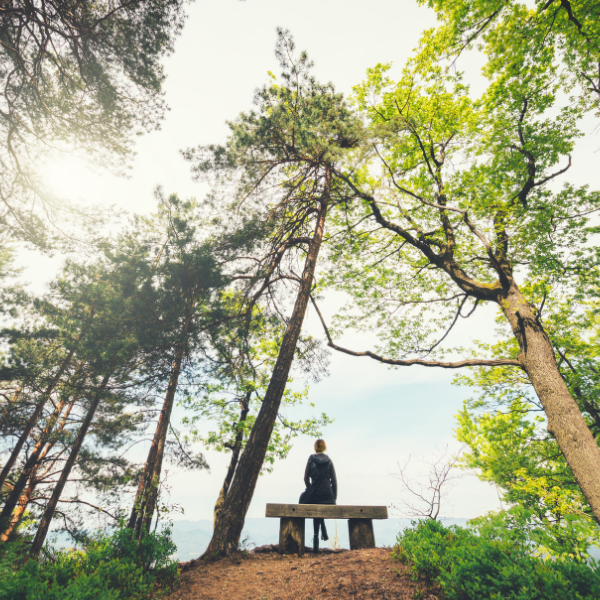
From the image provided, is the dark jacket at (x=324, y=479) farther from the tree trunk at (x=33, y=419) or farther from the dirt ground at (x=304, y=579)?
the tree trunk at (x=33, y=419)

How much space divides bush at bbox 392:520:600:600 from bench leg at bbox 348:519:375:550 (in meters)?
1.86

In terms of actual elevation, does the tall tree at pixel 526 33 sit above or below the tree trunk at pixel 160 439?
above

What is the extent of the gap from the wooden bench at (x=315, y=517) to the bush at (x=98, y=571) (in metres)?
1.81

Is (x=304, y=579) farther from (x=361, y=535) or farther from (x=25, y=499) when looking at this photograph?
(x=25, y=499)

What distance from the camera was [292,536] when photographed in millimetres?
5078

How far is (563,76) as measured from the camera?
6.66 meters

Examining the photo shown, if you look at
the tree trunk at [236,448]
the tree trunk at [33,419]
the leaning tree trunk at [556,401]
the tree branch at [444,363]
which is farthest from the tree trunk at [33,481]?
the leaning tree trunk at [556,401]

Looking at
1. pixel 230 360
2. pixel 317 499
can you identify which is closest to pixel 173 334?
pixel 230 360

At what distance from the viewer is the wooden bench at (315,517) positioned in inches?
196

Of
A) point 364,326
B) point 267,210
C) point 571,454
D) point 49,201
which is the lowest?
point 571,454

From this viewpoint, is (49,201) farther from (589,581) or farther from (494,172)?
(494,172)

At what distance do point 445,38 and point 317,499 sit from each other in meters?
9.97

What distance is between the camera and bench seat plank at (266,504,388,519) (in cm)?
495

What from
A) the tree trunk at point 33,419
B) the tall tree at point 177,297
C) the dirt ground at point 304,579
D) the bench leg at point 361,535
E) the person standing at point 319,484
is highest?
the tall tree at point 177,297
